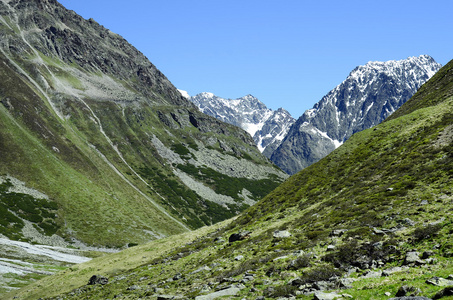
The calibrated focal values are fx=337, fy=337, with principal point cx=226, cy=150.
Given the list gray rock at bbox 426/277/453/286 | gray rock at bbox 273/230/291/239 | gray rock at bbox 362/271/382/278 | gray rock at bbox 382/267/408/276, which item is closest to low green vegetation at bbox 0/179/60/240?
gray rock at bbox 273/230/291/239

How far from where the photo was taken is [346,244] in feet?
70.8

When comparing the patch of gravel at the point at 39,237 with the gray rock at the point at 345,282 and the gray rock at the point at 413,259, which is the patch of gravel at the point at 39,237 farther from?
the gray rock at the point at 413,259

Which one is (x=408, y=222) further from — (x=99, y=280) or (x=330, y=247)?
(x=99, y=280)

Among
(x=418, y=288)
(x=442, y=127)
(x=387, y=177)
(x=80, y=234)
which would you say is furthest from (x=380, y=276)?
(x=80, y=234)

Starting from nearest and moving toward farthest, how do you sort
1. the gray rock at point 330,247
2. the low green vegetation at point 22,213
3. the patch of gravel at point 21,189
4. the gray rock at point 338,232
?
the gray rock at point 330,247, the gray rock at point 338,232, the low green vegetation at point 22,213, the patch of gravel at point 21,189

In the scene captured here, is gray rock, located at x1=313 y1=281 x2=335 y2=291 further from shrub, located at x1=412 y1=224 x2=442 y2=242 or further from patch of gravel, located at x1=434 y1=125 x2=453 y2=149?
patch of gravel, located at x1=434 y1=125 x2=453 y2=149

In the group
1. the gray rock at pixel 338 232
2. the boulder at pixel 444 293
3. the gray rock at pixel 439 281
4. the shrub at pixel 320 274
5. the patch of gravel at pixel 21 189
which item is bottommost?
the boulder at pixel 444 293

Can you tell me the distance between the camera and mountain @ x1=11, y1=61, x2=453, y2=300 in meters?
16.6

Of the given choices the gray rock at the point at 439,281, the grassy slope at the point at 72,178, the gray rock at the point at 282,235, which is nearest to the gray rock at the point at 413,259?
the gray rock at the point at 439,281

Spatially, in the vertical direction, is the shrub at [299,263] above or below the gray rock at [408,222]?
below

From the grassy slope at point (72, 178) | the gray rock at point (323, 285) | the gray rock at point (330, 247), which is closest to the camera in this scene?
the gray rock at point (323, 285)

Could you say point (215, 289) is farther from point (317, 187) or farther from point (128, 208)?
point (128, 208)

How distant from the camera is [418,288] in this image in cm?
1281

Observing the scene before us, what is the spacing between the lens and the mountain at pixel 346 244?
1658 cm
